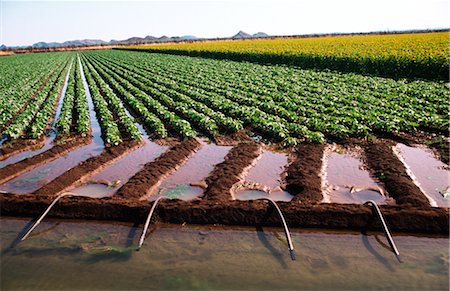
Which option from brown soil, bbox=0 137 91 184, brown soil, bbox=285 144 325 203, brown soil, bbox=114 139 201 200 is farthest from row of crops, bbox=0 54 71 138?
brown soil, bbox=285 144 325 203

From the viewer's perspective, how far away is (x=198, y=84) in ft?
69.3

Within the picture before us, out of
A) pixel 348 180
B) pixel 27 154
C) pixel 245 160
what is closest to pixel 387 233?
pixel 348 180

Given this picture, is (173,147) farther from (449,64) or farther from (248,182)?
(449,64)

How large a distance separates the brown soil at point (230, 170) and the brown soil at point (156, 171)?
44.3 inches

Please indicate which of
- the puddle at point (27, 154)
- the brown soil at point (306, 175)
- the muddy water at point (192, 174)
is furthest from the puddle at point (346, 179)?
the puddle at point (27, 154)

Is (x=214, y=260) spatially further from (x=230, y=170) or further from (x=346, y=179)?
(x=346, y=179)

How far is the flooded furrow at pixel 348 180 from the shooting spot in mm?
7133

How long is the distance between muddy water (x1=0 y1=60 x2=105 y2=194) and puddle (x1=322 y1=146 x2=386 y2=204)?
667 centimetres

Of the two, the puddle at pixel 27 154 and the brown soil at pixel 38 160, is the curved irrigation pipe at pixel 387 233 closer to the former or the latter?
the brown soil at pixel 38 160

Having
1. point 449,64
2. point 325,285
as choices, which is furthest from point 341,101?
point 325,285

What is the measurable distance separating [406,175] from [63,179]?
313 inches

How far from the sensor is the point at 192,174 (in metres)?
8.73

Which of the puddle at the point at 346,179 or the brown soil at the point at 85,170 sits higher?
the brown soil at the point at 85,170

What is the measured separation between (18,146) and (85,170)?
12.3 feet
